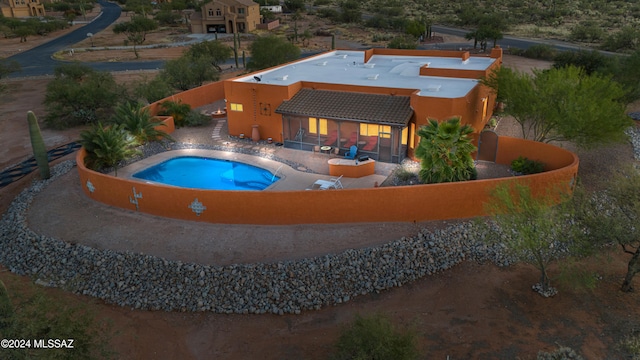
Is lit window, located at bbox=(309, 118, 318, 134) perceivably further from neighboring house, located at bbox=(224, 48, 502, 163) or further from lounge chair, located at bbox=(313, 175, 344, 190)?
lounge chair, located at bbox=(313, 175, 344, 190)

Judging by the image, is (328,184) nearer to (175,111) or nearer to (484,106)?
(484,106)

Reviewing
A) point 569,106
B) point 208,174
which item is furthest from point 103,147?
point 569,106

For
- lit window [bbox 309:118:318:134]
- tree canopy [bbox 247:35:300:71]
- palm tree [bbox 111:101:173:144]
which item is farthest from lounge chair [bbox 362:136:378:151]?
tree canopy [bbox 247:35:300:71]

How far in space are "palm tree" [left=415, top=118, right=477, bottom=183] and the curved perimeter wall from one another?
1836 millimetres

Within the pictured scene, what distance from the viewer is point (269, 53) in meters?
39.2

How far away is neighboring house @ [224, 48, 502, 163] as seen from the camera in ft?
73.8

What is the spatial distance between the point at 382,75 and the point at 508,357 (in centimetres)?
2006

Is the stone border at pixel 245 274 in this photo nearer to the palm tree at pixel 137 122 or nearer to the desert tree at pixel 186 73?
the palm tree at pixel 137 122

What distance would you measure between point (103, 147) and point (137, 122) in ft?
12.5

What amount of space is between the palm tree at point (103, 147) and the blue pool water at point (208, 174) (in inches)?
55.3

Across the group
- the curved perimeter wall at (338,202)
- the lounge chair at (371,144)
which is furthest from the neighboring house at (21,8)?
the curved perimeter wall at (338,202)

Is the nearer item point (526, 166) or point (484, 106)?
point (526, 166)

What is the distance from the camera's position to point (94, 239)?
16594 mm

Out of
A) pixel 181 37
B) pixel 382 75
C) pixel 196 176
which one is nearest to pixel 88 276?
pixel 196 176
